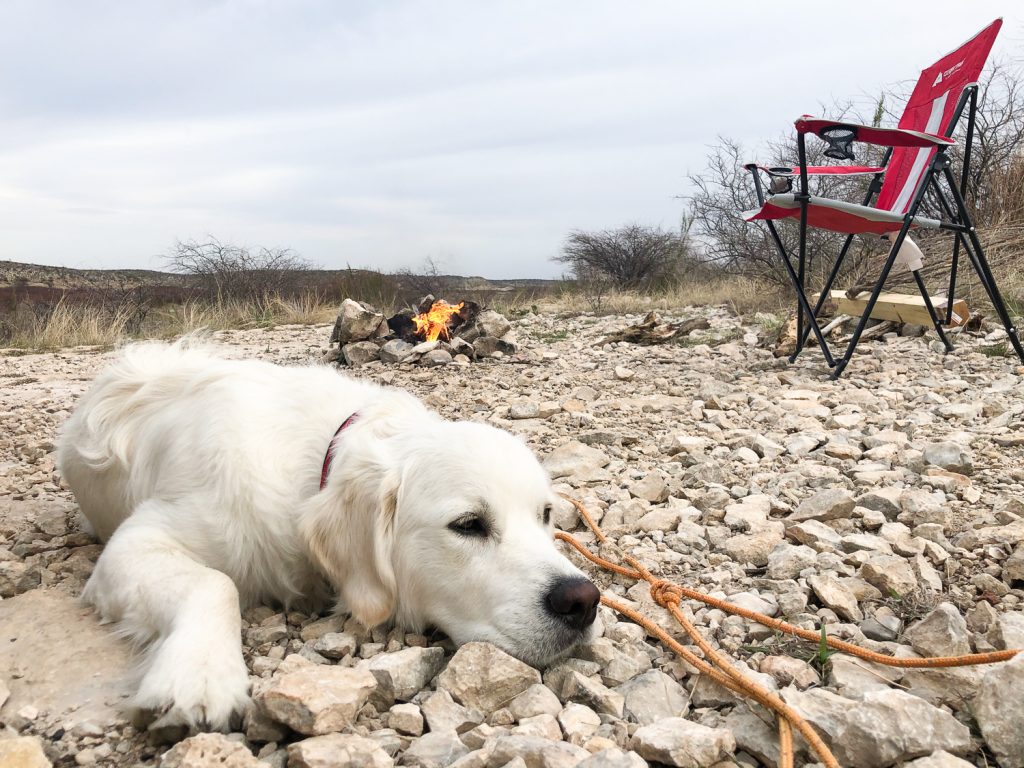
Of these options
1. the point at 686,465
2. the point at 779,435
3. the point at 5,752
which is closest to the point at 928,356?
the point at 779,435

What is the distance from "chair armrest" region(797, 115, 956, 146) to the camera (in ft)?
14.6

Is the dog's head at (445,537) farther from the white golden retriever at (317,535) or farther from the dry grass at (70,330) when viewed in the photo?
the dry grass at (70,330)

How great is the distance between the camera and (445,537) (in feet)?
6.09

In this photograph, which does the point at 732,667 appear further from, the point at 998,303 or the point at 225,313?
the point at 225,313

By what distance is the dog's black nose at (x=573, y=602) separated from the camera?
5.48 feet

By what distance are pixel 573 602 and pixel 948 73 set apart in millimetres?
5600

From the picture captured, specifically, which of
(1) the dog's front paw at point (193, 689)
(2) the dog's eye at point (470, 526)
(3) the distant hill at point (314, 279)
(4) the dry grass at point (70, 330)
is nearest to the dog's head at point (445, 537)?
(2) the dog's eye at point (470, 526)

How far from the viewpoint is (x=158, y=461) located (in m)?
2.29

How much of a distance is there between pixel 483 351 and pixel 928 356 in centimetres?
350

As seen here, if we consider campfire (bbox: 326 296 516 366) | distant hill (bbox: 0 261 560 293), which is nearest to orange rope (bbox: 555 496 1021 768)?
campfire (bbox: 326 296 516 366)

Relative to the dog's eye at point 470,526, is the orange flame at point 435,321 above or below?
above

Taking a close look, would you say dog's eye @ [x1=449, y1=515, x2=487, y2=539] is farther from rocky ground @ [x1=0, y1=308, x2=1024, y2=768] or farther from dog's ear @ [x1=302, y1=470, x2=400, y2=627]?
rocky ground @ [x1=0, y1=308, x2=1024, y2=768]

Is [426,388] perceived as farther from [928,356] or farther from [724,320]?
[724,320]

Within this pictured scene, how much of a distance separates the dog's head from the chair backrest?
14.1 ft
